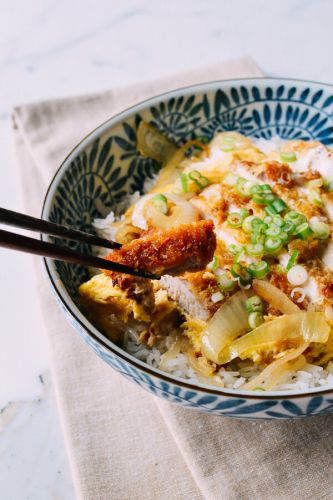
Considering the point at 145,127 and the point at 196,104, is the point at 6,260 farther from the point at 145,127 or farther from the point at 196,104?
the point at 196,104

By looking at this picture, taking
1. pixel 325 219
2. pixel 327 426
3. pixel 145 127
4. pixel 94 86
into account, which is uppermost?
pixel 94 86

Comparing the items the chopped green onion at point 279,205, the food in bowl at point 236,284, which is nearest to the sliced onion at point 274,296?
the food in bowl at point 236,284

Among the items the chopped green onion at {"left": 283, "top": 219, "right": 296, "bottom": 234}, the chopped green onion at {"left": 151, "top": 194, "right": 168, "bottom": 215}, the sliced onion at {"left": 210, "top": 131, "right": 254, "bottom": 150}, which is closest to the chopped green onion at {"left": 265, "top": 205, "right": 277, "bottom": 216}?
the chopped green onion at {"left": 283, "top": 219, "right": 296, "bottom": 234}

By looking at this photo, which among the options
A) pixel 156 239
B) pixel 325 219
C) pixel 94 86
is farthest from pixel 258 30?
pixel 156 239

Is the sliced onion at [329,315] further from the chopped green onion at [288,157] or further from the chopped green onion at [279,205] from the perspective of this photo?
the chopped green onion at [288,157]

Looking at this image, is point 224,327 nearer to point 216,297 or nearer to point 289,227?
point 216,297

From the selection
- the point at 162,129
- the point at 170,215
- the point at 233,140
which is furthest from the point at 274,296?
the point at 162,129
